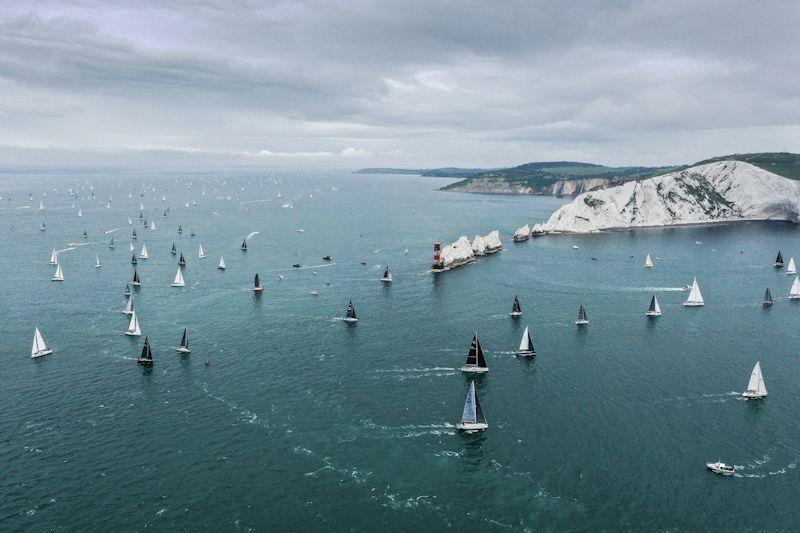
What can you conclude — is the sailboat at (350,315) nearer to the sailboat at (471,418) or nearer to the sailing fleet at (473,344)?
the sailing fleet at (473,344)

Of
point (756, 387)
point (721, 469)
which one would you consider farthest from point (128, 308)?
point (756, 387)

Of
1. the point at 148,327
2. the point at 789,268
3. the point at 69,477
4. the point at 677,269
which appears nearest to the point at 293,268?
the point at 148,327

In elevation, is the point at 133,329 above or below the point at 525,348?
below

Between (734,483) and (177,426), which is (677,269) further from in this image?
(177,426)

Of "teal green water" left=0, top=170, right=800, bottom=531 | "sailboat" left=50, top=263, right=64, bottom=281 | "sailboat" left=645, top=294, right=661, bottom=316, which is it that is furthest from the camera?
"sailboat" left=50, top=263, right=64, bottom=281

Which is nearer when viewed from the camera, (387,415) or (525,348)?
(387,415)

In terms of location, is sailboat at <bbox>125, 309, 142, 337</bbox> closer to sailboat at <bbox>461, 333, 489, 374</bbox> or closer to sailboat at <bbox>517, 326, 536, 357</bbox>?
sailboat at <bbox>461, 333, 489, 374</bbox>

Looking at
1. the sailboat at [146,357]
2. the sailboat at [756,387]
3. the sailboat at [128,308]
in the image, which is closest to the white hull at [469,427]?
the sailboat at [756,387]

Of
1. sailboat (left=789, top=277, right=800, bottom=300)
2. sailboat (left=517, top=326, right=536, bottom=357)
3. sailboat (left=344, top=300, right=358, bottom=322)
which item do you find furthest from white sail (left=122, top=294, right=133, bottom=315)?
sailboat (left=789, top=277, right=800, bottom=300)

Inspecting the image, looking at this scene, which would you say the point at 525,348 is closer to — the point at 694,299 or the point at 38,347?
the point at 694,299
